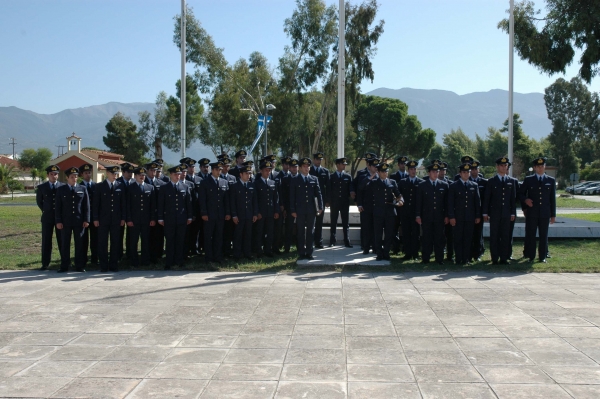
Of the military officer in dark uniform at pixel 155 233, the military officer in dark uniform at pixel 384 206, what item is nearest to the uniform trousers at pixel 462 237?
the military officer in dark uniform at pixel 384 206

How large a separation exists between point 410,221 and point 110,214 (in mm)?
5620

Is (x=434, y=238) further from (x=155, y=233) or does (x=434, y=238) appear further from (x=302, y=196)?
(x=155, y=233)

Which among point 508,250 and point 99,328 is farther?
point 508,250

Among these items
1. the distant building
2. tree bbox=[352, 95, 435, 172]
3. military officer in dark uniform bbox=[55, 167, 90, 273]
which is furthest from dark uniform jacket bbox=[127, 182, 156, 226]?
tree bbox=[352, 95, 435, 172]

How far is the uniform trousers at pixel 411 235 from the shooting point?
11.1 meters

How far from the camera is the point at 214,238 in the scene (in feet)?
35.4

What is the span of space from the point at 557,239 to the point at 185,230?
28.9ft

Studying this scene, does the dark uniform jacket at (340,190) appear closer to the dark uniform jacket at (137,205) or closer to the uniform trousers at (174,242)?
the uniform trousers at (174,242)

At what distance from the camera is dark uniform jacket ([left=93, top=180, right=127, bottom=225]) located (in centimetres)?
1021

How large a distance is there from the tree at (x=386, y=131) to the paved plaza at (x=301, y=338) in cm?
4644

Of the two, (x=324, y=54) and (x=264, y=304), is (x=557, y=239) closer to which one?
(x=264, y=304)

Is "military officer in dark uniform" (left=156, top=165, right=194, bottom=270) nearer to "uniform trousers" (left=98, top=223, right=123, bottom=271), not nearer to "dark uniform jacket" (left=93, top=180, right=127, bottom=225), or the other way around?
"dark uniform jacket" (left=93, top=180, right=127, bottom=225)

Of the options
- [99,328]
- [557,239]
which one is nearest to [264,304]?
[99,328]

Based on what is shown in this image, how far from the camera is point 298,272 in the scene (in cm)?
997
